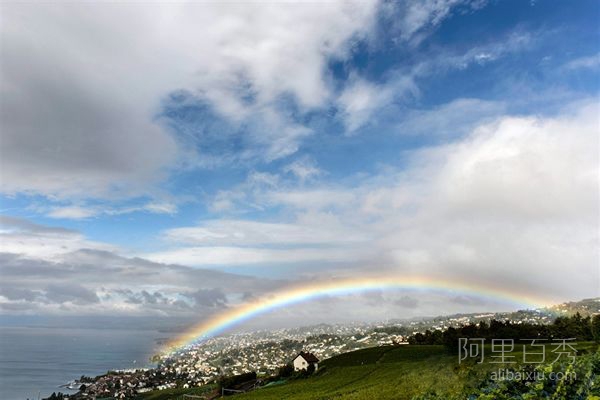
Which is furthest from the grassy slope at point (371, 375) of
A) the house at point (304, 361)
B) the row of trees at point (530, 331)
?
the row of trees at point (530, 331)

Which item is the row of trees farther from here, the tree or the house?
the house

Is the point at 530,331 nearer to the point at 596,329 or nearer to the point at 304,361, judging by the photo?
the point at 596,329

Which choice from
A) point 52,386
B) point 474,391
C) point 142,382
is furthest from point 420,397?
point 52,386

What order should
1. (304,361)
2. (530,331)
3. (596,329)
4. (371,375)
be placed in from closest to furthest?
(371,375)
(596,329)
(530,331)
(304,361)

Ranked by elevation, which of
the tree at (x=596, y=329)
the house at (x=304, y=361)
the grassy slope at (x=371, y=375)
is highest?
the tree at (x=596, y=329)

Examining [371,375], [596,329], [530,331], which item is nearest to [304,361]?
[371,375]

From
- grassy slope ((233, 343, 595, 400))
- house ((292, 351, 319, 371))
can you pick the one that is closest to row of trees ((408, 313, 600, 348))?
grassy slope ((233, 343, 595, 400))

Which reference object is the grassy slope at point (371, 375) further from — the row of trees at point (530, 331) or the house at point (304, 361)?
the row of trees at point (530, 331)

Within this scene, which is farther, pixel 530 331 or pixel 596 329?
pixel 530 331
